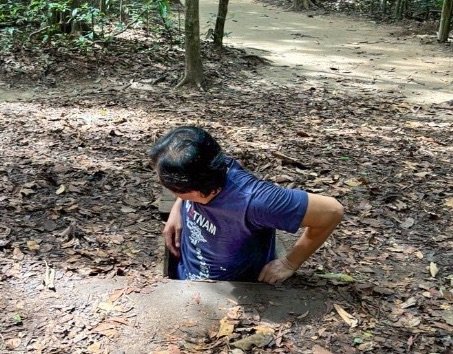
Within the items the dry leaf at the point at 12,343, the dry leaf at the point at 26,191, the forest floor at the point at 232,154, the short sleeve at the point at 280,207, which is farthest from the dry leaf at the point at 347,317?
the dry leaf at the point at 26,191

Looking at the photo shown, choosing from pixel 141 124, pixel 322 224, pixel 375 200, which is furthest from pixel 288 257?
pixel 141 124

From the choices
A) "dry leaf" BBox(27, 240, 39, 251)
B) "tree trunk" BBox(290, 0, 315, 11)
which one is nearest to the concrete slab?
"dry leaf" BBox(27, 240, 39, 251)

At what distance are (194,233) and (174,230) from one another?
0.39m

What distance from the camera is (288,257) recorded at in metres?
2.71

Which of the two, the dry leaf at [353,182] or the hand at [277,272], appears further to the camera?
the dry leaf at [353,182]

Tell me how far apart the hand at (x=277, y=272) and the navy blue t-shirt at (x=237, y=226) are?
0.17 ft

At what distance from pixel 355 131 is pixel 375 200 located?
188cm

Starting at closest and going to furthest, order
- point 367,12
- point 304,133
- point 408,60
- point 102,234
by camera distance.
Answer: point 102,234 → point 304,133 → point 408,60 → point 367,12

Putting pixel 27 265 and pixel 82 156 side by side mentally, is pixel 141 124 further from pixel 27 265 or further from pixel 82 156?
pixel 27 265

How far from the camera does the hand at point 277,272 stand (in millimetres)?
2734

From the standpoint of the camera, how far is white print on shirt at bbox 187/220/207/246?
8.83 ft

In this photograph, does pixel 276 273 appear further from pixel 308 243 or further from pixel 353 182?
pixel 353 182

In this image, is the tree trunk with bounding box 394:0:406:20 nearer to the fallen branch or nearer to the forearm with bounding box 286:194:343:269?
the fallen branch

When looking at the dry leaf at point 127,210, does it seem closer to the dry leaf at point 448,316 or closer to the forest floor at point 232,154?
the forest floor at point 232,154
